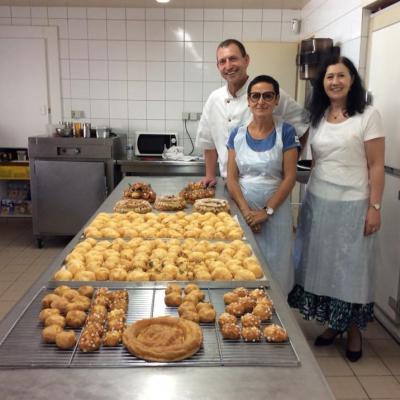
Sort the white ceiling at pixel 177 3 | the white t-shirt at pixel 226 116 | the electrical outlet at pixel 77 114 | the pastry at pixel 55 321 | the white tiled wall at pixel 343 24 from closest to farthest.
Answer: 1. the pastry at pixel 55 321
2. the white t-shirt at pixel 226 116
3. the white tiled wall at pixel 343 24
4. the white ceiling at pixel 177 3
5. the electrical outlet at pixel 77 114

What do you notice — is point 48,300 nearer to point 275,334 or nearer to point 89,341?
point 89,341

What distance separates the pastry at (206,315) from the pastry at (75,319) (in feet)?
0.97

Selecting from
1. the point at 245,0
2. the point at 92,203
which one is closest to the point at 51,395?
the point at 92,203

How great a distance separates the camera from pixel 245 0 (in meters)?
4.23

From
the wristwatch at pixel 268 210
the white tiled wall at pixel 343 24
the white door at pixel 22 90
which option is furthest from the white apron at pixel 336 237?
the white door at pixel 22 90

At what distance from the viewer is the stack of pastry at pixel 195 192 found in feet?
7.99

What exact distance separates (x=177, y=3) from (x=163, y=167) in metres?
1.65

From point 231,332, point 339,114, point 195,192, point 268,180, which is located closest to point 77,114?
point 195,192

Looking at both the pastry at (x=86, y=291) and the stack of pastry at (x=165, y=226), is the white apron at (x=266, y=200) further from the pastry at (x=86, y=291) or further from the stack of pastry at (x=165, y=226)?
the pastry at (x=86, y=291)

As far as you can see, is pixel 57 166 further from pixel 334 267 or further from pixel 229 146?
pixel 334 267

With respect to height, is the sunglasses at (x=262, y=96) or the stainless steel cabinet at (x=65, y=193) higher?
the sunglasses at (x=262, y=96)

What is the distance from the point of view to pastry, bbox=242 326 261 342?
1.04 metres

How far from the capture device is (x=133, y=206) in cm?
215

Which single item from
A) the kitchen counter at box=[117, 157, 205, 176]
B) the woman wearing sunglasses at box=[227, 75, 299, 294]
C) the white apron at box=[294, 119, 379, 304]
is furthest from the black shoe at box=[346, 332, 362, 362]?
the kitchen counter at box=[117, 157, 205, 176]
